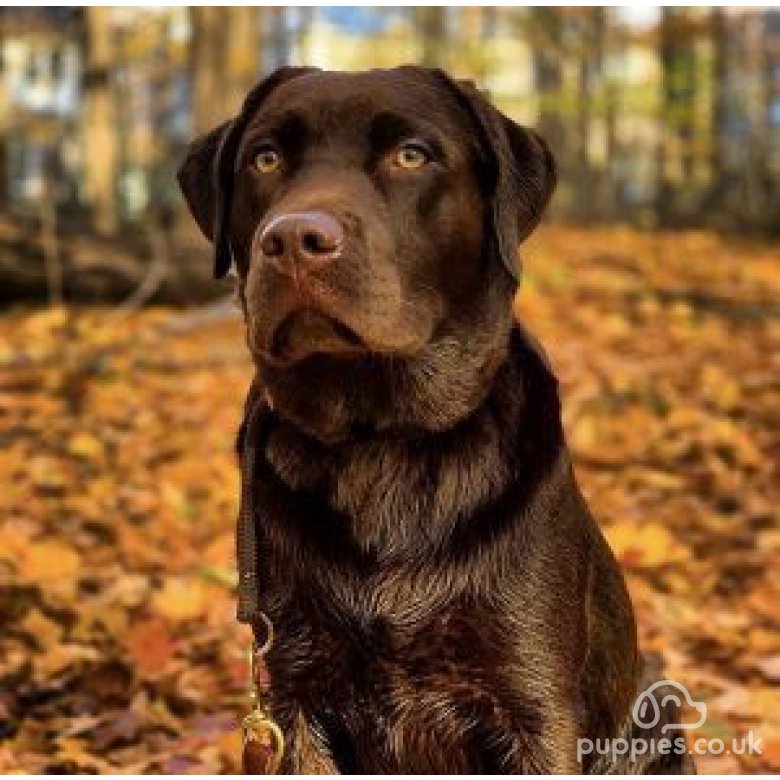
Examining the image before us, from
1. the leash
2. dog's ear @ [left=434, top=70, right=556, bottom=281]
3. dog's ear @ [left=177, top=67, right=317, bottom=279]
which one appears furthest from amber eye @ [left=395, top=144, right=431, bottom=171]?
the leash

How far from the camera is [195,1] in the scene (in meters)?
5.82

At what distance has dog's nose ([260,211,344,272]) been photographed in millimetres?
2475

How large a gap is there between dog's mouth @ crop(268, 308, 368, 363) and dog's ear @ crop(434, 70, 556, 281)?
1.29 ft

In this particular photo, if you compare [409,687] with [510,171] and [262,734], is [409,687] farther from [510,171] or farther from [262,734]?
[510,171]

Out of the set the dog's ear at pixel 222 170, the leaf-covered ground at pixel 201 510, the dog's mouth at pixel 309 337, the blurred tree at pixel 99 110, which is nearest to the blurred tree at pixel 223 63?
the leaf-covered ground at pixel 201 510

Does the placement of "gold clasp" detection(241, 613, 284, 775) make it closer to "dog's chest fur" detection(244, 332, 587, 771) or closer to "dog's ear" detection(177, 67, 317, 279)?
"dog's chest fur" detection(244, 332, 587, 771)

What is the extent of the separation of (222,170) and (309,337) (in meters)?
0.61

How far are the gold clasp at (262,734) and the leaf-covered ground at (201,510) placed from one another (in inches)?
50.1

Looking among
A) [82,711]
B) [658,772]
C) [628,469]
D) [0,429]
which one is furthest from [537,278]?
[658,772]

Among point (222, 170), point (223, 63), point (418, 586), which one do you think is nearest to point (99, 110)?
point (223, 63)

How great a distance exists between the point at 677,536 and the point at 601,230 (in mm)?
13546

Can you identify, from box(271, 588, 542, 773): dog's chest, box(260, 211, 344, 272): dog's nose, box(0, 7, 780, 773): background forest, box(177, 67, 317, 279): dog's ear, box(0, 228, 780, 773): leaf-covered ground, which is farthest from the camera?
box(0, 7, 780, 773): background forest

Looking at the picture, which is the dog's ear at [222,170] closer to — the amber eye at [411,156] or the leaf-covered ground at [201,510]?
the amber eye at [411,156]

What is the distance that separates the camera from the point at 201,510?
638cm
